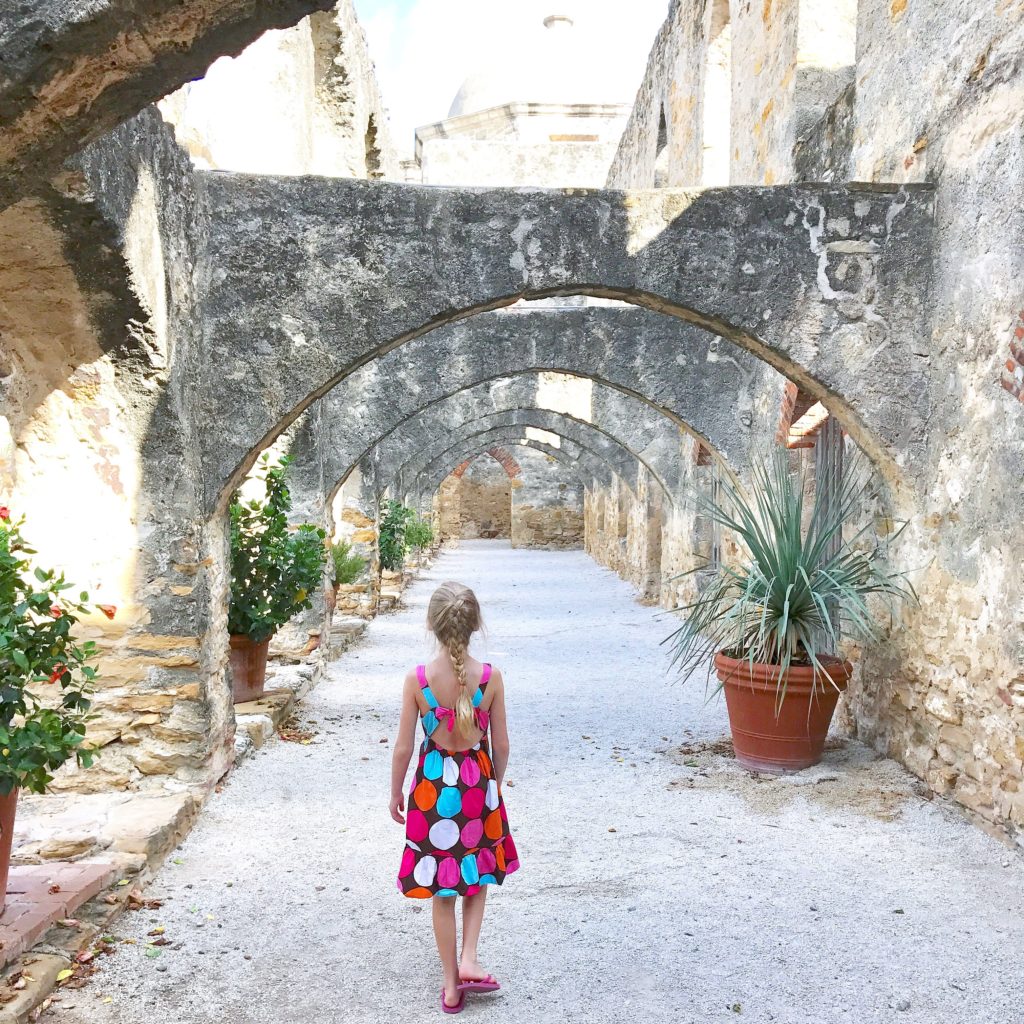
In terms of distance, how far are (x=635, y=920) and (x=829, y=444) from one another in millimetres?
4000

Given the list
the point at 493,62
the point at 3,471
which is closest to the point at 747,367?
the point at 3,471

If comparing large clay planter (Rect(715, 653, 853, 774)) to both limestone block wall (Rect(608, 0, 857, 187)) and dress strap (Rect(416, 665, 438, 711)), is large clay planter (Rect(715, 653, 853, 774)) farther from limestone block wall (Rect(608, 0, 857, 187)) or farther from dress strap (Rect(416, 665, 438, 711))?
limestone block wall (Rect(608, 0, 857, 187))

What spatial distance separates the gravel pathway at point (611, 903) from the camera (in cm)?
259

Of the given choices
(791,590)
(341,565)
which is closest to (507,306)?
(791,590)

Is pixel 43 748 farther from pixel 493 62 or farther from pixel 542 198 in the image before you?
pixel 493 62

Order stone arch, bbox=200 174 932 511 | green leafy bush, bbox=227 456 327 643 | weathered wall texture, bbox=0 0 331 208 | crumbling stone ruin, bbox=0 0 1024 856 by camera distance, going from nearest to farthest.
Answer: weathered wall texture, bbox=0 0 331 208 < crumbling stone ruin, bbox=0 0 1024 856 < stone arch, bbox=200 174 932 511 < green leafy bush, bbox=227 456 327 643

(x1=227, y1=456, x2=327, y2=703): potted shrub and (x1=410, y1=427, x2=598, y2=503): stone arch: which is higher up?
(x1=410, y1=427, x2=598, y2=503): stone arch

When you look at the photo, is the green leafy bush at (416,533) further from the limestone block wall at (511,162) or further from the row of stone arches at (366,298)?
the row of stone arches at (366,298)

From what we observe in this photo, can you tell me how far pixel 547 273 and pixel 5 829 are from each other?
3.03 m

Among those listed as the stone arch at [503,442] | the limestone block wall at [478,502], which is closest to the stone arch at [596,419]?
the stone arch at [503,442]

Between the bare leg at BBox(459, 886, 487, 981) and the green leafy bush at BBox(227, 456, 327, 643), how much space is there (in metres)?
3.18

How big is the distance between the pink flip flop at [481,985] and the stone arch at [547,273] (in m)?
2.44

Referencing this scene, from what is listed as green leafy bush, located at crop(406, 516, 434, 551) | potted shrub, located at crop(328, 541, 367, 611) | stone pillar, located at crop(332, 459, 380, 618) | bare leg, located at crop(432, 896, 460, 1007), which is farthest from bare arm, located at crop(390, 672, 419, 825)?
green leafy bush, located at crop(406, 516, 434, 551)

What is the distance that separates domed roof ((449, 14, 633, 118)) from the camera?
25.3 metres
